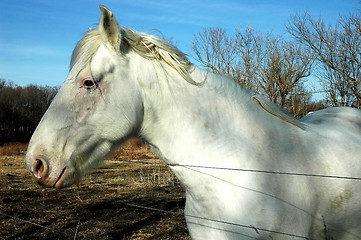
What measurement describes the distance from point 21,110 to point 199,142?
112 feet

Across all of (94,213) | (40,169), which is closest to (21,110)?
(94,213)

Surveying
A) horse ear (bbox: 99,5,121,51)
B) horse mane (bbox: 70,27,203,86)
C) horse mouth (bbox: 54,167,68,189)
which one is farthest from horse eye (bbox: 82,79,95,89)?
horse mouth (bbox: 54,167,68,189)

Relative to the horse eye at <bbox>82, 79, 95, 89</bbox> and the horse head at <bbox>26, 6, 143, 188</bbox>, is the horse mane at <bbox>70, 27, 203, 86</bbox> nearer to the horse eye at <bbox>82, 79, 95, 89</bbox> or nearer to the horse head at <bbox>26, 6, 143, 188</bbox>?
the horse head at <bbox>26, 6, 143, 188</bbox>

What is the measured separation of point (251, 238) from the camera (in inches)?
69.1

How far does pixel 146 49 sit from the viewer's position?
6.75 feet

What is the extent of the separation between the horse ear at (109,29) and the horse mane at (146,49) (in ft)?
0.21

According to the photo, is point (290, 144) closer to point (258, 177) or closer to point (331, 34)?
point (258, 177)

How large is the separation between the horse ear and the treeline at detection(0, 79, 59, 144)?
2741 centimetres

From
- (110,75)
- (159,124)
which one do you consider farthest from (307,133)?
(110,75)

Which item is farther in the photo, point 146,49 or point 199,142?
point 146,49

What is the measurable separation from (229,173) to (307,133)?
29.1 inches

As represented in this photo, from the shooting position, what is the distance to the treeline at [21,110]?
28.4 metres

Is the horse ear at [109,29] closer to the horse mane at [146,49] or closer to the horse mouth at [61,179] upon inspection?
the horse mane at [146,49]

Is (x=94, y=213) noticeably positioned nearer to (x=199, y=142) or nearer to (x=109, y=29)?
(x=199, y=142)
